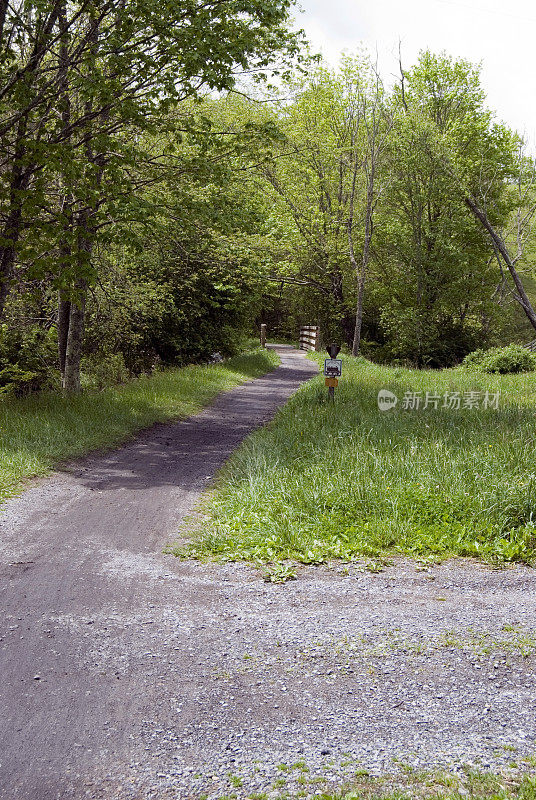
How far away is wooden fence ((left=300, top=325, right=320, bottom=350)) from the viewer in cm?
3284

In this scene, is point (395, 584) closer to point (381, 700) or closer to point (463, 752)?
point (381, 700)

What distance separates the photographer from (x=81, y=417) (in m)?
10.3

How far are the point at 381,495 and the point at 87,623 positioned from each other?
305 cm

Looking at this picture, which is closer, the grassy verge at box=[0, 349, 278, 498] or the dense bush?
the grassy verge at box=[0, 349, 278, 498]

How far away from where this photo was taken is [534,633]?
396cm

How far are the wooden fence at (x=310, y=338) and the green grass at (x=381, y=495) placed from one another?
2408 cm

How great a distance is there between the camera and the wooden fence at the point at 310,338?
32.8m

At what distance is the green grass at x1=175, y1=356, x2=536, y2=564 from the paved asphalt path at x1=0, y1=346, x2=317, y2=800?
0.66m

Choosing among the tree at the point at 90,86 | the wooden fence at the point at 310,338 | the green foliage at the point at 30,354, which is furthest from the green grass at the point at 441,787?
the wooden fence at the point at 310,338

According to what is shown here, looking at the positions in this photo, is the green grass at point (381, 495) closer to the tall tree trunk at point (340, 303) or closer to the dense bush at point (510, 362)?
the dense bush at point (510, 362)

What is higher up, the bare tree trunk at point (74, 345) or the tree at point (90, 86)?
the tree at point (90, 86)

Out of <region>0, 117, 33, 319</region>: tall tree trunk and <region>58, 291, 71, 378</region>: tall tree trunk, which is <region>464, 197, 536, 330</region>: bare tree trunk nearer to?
<region>58, 291, 71, 378</region>: tall tree trunk

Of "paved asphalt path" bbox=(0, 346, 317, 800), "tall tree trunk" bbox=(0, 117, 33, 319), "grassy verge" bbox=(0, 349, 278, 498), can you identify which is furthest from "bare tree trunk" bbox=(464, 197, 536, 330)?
"paved asphalt path" bbox=(0, 346, 317, 800)

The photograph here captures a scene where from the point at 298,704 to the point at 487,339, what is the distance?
29.5m
